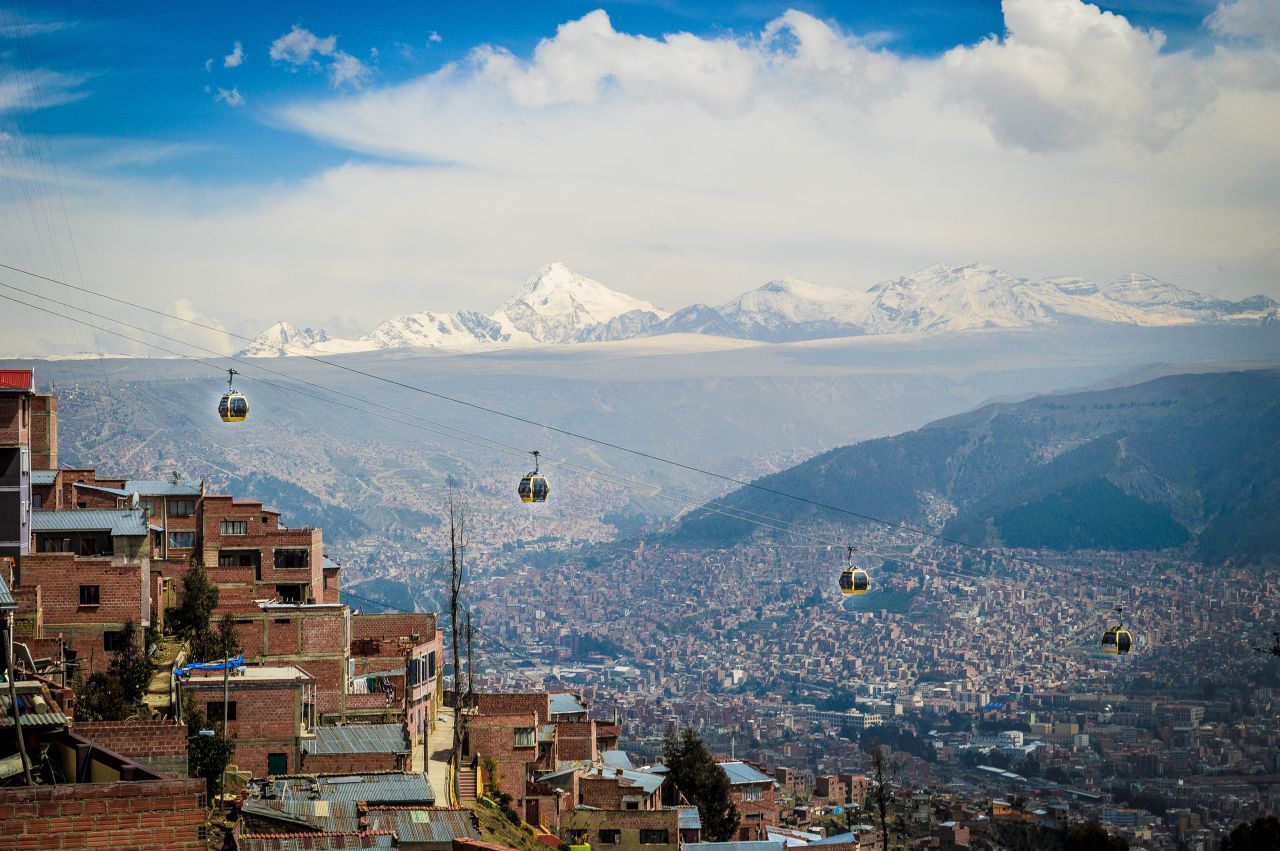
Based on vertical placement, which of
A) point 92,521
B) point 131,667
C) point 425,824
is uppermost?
point 92,521

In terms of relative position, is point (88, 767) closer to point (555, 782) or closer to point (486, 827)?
point (486, 827)

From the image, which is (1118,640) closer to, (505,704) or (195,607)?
(505,704)

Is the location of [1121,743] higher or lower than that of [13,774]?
lower

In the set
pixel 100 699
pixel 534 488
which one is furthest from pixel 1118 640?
pixel 100 699

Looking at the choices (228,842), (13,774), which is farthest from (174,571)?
(13,774)

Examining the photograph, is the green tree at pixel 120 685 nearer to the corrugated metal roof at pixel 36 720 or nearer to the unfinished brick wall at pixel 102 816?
the corrugated metal roof at pixel 36 720
